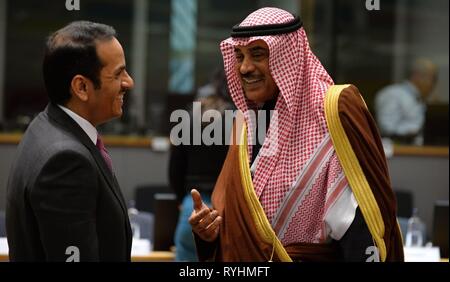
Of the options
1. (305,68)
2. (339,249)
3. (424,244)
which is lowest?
(424,244)

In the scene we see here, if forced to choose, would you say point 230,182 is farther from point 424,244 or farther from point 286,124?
point 424,244

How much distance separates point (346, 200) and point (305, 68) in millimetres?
408

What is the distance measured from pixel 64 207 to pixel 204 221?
64cm

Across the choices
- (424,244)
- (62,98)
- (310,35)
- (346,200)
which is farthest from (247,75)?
(310,35)

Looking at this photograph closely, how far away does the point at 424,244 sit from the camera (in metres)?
5.09

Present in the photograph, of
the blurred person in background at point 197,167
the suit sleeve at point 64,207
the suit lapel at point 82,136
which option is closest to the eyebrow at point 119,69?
the suit lapel at point 82,136

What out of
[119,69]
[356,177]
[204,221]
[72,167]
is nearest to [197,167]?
[204,221]

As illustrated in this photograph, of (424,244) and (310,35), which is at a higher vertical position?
(310,35)

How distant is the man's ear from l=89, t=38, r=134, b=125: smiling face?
0.7 inches

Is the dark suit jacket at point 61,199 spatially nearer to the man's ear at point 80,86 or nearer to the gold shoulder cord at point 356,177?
the man's ear at point 80,86

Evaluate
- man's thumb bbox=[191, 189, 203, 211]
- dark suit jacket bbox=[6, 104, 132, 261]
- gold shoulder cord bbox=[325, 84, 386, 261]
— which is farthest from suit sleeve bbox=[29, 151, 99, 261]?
gold shoulder cord bbox=[325, 84, 386, 261]

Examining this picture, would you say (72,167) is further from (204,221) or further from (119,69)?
(204,221)

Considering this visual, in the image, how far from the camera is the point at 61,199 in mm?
1947
